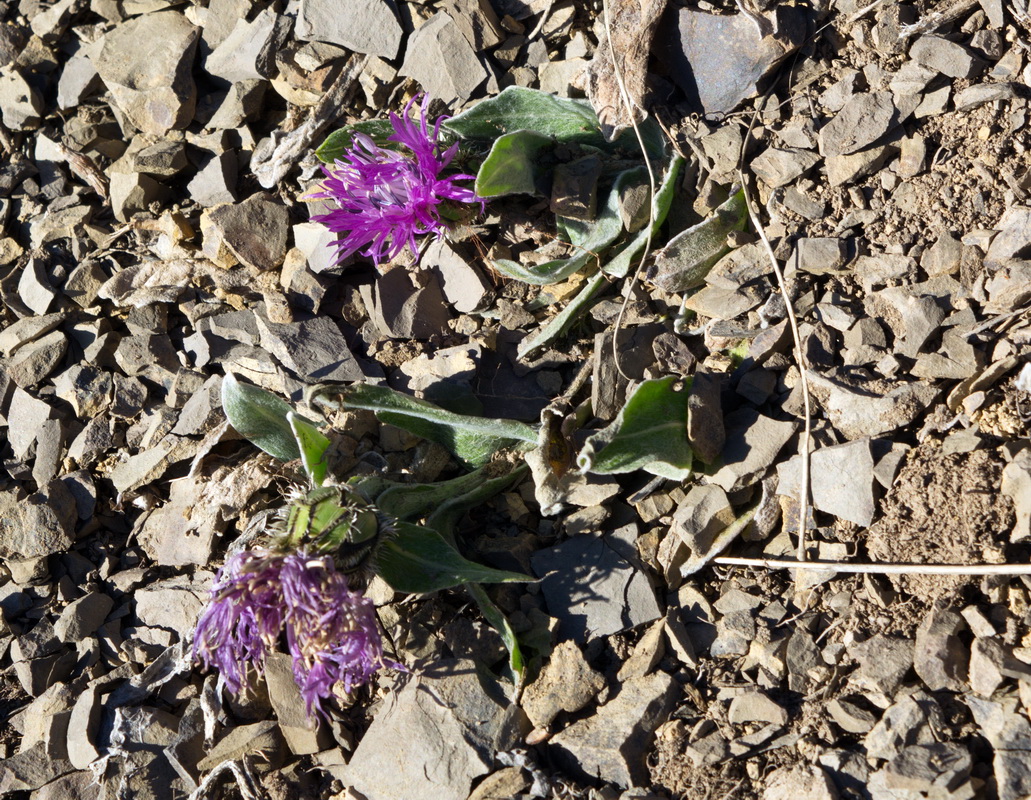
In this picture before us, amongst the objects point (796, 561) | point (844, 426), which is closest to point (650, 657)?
point (796, 561)

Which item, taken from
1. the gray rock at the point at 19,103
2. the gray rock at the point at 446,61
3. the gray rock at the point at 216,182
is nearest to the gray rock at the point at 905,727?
the gray rock at the point at 446,61

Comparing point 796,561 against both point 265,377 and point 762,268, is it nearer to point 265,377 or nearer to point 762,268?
point 762,268

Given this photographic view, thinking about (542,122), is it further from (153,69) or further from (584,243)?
(153,69)

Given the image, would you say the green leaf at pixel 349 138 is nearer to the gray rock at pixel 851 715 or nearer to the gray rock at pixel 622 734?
the gray rock at pixel 622 734

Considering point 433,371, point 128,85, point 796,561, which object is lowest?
point 796,561

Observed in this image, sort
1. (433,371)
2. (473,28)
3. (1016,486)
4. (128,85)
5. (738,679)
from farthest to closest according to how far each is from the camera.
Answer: (128,85)
(473,28)
(433,371)
(738,679)
(1016,486)

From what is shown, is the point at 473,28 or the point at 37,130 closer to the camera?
the point at 473,28

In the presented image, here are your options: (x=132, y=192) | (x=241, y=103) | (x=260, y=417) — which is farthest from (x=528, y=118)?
(x=132, y=192)

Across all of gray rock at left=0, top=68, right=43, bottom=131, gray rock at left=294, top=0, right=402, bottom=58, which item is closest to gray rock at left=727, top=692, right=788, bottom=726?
gray rock at left=294, top=0, right=402, bottom=58
